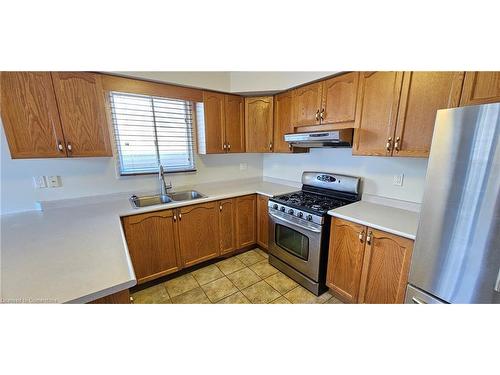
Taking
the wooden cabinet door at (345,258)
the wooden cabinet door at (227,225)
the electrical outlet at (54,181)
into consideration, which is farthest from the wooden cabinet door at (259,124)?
the electrical outlet at (54,181)

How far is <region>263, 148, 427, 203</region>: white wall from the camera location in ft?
5.55

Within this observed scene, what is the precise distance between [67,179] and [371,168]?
2.99 m

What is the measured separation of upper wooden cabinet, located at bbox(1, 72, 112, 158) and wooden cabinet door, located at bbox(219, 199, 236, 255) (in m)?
1.29

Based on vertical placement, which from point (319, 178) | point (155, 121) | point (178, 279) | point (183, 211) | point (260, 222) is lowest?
point (178, 279)

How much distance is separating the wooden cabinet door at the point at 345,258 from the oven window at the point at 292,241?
236mm

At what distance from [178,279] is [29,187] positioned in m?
1.62

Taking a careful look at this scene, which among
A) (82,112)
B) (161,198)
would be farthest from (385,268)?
(82,112)

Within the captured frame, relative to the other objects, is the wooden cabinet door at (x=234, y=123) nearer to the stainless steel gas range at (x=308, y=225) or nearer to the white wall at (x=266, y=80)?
the white wall at (x=266, y=80)

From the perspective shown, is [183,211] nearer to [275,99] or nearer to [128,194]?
[128,194]

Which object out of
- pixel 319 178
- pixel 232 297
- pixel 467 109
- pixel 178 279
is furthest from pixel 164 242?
pixel 467 109

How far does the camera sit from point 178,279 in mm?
2188

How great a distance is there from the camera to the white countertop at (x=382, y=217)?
54.0 inches

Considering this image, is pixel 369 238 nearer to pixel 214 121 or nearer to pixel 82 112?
pixel 214 121

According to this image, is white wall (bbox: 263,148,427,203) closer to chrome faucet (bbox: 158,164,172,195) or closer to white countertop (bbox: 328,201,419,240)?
white countertop (bbox: 328,201,419,240)
